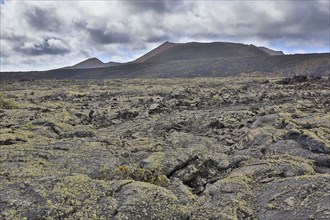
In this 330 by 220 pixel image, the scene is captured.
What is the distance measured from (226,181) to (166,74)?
84431 millimetres

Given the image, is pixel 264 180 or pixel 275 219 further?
pixel 264 180

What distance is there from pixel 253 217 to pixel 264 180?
4.54 feet

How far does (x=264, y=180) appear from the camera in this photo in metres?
7.92

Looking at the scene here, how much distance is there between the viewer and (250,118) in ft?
44.6

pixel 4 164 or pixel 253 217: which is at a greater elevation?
pixel 4 164

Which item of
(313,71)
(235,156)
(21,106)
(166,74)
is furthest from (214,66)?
(235,156)

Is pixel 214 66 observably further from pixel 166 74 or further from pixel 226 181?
pixel 226 181

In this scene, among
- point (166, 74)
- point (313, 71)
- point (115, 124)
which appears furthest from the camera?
point (166, 74)

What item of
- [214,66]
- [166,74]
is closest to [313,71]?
[214,66]

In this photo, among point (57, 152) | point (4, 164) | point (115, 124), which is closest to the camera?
point (4, 164)

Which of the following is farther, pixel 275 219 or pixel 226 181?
pixel 226 181

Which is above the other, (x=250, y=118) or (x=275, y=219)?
(x=250, y=118)

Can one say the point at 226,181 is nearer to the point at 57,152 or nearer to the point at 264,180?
the point at 264,180

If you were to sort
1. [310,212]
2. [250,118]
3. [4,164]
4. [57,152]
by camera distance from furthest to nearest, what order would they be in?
1. [250,118]
2. [57,152]
3. [4,164]
4. [310,212]
